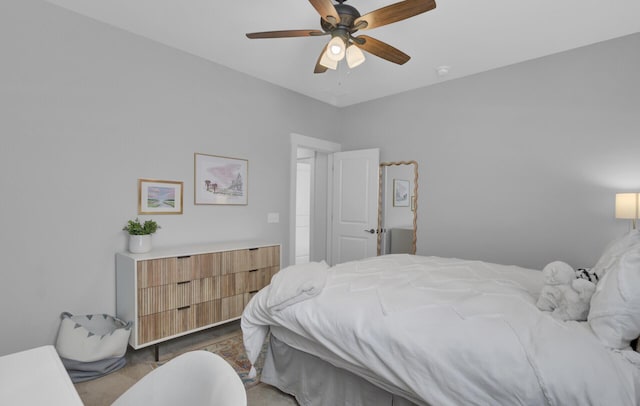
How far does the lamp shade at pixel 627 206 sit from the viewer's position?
7.64 feet

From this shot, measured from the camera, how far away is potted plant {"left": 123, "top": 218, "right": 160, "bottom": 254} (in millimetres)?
2604

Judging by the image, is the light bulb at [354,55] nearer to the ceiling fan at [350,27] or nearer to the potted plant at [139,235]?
the ceiling fan at [350,27]

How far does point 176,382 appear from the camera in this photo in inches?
36.5

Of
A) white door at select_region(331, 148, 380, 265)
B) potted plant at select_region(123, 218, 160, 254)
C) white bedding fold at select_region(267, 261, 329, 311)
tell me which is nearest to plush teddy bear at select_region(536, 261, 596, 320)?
white bedding fold at select_region(267, 261, 329, 311)

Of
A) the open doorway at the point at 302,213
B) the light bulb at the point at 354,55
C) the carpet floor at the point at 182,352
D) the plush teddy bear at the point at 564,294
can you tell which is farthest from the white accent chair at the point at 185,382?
the open doorway at the point at 302,213


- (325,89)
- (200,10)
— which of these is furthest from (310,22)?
(325,89)

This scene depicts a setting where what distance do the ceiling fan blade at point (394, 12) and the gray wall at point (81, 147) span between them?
6.15 ft

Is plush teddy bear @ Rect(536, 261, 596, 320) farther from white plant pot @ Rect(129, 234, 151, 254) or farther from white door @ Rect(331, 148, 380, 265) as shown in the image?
white plant pot @ Rect(129, 234, 151, 254)

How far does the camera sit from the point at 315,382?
6.08 ft

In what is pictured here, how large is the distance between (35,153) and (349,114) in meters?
3.48

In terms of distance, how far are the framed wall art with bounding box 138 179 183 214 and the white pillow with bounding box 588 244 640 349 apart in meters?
3.02

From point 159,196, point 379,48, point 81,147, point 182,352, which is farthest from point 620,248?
point 81,147

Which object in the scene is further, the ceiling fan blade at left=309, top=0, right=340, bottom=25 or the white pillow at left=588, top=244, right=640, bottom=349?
the ceiling fan blade at left=309, top=0, right=340, bottom=25

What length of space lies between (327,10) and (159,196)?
2.10 meters
